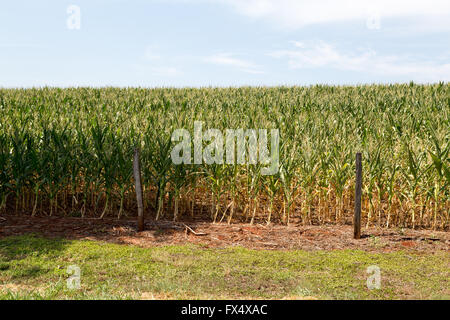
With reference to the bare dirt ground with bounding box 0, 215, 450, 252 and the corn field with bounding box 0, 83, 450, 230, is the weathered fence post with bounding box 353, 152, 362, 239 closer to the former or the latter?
the bare dirt ground with bounding box 0, 215, 450, 252

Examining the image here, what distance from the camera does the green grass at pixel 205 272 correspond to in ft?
19.8

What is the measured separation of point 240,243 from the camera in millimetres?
8320

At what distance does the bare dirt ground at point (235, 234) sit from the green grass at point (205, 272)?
1.22 ft

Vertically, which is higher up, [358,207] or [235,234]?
[358,207]

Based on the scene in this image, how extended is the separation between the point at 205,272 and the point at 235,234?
2095 mm

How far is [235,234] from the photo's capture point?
28.8ft

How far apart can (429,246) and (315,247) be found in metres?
2.24

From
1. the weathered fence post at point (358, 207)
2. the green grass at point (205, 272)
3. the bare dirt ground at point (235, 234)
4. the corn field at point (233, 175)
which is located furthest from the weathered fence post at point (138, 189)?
the weathered fence post at point (358, 207)

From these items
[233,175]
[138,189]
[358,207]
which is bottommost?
[358,207]

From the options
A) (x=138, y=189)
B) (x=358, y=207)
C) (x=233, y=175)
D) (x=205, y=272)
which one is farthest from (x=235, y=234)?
(x=358, y=207)

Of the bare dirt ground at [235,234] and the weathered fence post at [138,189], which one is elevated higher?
the weathered fence post at [138,189]

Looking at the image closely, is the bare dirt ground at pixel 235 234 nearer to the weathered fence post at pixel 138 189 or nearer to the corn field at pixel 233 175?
the weathered fence post at pixel 138 189

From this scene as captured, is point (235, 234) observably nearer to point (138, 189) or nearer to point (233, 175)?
point (233, 175)

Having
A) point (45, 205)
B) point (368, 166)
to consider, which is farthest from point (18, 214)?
point (368, 166)
